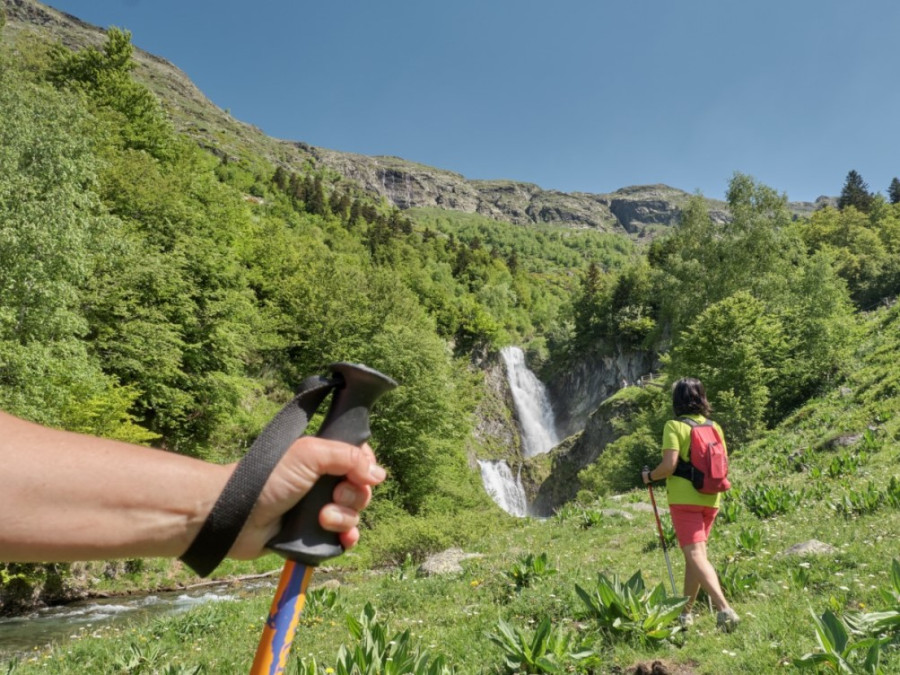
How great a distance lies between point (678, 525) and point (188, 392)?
71.9 feet

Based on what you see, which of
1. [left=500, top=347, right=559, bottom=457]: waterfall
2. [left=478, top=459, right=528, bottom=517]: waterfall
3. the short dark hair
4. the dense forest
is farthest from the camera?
[left=500, top=347, right=559, bottom=457]: waterfall

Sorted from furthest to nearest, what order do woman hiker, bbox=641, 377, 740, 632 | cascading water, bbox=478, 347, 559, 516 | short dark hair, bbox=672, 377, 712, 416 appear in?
1. cascading water, bbox=478, 347, 559, 516
2. short dark hair, bbox=672, 377, 712, 416
3. woman hiker, bbox=641, 377, 740, 632

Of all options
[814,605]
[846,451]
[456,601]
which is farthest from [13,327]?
[846,451]

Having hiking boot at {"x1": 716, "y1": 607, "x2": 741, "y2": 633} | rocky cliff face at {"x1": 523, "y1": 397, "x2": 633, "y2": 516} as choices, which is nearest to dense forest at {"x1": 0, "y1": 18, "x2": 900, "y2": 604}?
rocky cliff face at {"x1": 523, "y1": 397, "x2": 633, "y2": 516}

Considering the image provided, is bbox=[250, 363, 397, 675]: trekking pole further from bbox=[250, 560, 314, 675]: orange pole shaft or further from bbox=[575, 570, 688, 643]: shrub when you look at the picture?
bbox=[575, 570, 688, 643]: shrub

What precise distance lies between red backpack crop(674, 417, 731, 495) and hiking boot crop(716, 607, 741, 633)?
1.05m

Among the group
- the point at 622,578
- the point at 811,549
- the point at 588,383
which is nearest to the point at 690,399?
the point at 811,549

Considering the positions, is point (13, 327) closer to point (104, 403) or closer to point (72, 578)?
point (104, 403)

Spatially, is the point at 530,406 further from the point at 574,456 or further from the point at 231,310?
the point at 231,310

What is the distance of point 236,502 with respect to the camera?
1.24 m

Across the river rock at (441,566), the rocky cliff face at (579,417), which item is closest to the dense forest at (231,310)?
the river rock at (441,566)

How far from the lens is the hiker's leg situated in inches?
181

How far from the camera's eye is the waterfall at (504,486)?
49.2 m

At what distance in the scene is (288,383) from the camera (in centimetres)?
3334
